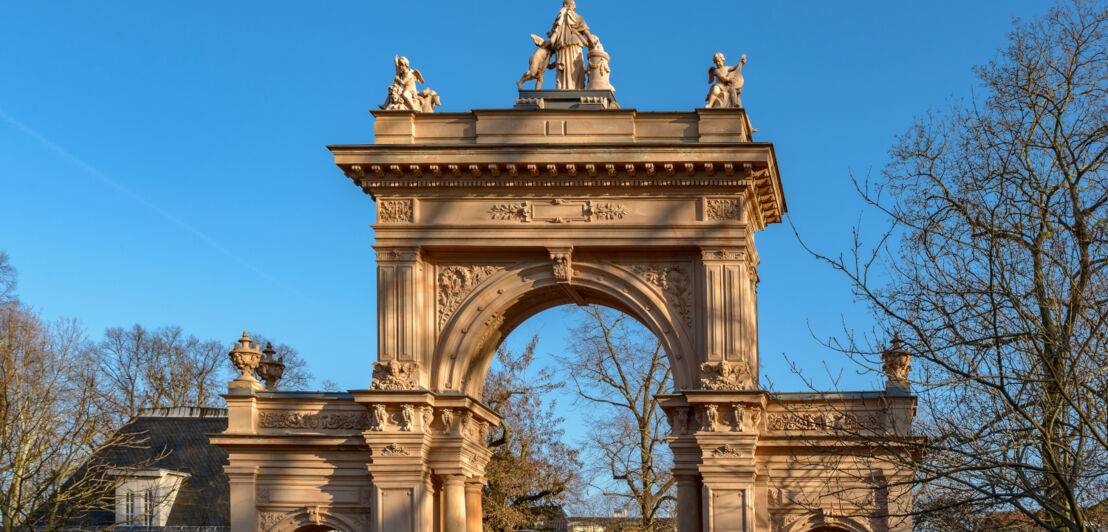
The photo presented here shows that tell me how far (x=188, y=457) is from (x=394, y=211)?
16574mm

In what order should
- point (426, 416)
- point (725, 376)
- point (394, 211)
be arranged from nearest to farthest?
point (725, 376)
point (426, 416)
point (394, 211)

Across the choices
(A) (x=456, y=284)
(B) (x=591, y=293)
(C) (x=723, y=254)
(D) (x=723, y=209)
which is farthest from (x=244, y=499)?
(D) (x=723, y=209)

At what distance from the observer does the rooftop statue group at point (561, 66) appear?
83.2 ft

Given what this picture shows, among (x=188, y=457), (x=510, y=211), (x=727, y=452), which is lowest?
(x=727, y=452)

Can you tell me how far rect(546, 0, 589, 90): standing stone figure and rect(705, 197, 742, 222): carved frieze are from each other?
341cm

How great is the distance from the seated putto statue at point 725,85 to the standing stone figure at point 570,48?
2365 mm

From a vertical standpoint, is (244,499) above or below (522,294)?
below

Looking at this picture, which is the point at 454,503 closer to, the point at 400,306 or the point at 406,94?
the point at 400,306

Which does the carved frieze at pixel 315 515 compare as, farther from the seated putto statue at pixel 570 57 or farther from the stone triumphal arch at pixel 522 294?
the seated putto statue at pixel 570 57

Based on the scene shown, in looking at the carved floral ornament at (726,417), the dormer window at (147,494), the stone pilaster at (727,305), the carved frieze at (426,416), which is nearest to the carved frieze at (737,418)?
the carved floral ornament at (726,417)

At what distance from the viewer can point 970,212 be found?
16172mm

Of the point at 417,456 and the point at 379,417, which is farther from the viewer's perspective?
the point at 379,417

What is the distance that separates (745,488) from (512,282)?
506 cm

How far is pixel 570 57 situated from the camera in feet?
84.8
